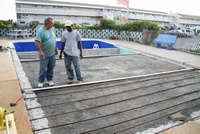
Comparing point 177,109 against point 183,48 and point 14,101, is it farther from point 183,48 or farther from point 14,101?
point 183,48

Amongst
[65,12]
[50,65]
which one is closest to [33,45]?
[50,65]

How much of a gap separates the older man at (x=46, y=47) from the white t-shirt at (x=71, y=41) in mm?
306

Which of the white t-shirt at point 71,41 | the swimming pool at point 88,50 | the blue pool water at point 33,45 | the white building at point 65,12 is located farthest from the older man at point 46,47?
the white building at point 65,12

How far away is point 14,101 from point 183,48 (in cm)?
998

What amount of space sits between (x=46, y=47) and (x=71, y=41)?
583mm

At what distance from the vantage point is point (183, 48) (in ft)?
33.6

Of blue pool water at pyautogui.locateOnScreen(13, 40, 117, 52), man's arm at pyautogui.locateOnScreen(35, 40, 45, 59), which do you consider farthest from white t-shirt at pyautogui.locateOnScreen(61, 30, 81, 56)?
blue pool water at pyautogui.locateOnScreen(13, 40, 117, 52)

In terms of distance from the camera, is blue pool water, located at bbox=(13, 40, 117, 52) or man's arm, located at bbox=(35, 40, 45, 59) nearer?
man's arm, located at bbox=(35, 40, 45, 59)

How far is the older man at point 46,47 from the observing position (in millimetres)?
3369

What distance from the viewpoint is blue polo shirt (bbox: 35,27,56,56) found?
338 cm

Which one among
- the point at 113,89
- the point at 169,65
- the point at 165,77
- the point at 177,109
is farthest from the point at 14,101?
the point at 169,65

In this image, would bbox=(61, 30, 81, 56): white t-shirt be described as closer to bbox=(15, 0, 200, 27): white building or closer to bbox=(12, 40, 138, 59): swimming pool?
bbox=(12, 40, 138, 59): swimming pool

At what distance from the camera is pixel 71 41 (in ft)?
12.6

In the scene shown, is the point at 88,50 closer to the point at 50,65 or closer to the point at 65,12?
the point at 50,65
